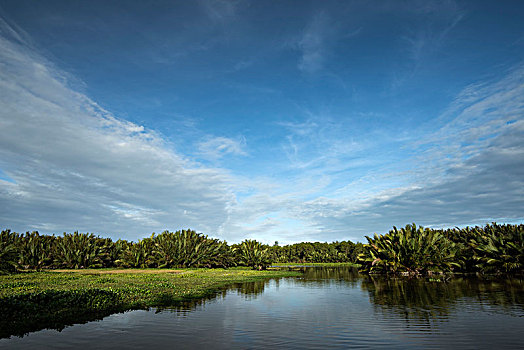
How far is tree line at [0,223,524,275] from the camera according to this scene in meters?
30.3

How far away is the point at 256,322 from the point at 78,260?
4137 cm

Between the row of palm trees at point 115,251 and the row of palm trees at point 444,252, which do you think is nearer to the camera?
the row of palm trees at point 444,252

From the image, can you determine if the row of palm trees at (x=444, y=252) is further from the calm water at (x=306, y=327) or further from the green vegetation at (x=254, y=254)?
the calm water at (x=306, y=327)

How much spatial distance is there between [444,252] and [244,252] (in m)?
28.6

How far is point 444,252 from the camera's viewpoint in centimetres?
3412

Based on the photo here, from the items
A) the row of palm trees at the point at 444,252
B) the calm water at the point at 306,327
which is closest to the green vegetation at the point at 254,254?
the row of palm trees at the point at 444,252

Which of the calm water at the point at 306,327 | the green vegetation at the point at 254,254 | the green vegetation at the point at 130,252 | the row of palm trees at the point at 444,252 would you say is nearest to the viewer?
the calm water at the point at 306,327

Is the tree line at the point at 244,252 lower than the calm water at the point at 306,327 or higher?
higher

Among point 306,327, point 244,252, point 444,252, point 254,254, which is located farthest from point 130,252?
point 444,252

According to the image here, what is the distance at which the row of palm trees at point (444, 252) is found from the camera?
96.3 feet

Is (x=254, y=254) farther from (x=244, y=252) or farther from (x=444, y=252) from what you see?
(x=444, y=252)

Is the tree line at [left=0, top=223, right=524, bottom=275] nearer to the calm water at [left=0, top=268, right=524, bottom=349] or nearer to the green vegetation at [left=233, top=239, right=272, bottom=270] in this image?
the green vegetation at [left=233, top=239, right=272, bottom=270]

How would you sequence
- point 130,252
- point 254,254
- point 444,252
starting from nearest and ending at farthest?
point 444,252
point 130,252
point 254,254

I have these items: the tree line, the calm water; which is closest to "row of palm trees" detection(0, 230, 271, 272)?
the tree line
